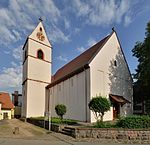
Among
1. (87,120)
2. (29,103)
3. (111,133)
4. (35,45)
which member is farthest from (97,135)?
(35,45)

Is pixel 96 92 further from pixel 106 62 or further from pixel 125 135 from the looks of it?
pixel 125 135

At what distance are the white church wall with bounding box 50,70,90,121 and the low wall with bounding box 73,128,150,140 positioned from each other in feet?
28.5

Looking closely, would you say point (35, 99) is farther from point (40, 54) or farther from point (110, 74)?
point (110, 74)

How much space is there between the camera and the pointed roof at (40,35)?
133ft

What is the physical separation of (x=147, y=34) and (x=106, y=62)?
6.26 metres

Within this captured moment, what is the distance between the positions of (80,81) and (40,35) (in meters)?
17.9

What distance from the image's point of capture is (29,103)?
37.2 m

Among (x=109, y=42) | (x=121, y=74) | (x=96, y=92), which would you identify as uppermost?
(x=109, y=42)

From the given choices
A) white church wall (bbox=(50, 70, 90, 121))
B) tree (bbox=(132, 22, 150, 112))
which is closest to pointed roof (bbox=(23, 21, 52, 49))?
white church wall (bbox=(50, 70, 90, 121))

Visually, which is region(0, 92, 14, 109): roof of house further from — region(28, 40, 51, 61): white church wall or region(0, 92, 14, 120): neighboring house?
region(28, 40, 51, 61): white church wall

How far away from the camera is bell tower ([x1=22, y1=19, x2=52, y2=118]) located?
37562mm

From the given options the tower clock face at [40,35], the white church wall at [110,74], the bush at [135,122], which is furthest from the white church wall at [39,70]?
the bush at [135,122]

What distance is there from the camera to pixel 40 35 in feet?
137

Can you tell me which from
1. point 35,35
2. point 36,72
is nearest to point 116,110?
point 36,72
